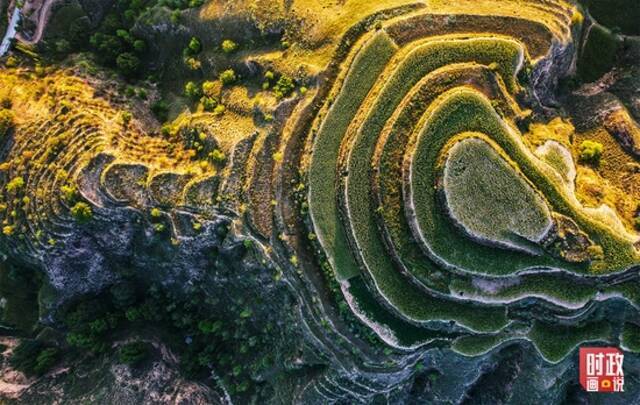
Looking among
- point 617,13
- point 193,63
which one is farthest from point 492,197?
point 193,63

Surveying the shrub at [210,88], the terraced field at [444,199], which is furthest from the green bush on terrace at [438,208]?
the shrub at [210,88]

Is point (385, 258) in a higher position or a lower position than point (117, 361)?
higher

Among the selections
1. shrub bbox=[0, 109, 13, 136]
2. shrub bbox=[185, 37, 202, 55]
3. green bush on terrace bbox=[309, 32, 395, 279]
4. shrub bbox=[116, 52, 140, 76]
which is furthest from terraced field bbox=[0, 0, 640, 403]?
shrub bbox=[116, 52, 140, 76]

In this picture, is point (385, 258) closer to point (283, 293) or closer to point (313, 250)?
point (313, 250)

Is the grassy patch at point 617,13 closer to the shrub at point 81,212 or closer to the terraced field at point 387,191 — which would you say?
the terraced field at point 387,191

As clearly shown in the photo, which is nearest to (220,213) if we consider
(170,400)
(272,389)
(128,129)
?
(128,129)

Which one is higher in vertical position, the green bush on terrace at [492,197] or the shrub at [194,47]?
the shrub at [194,47]
